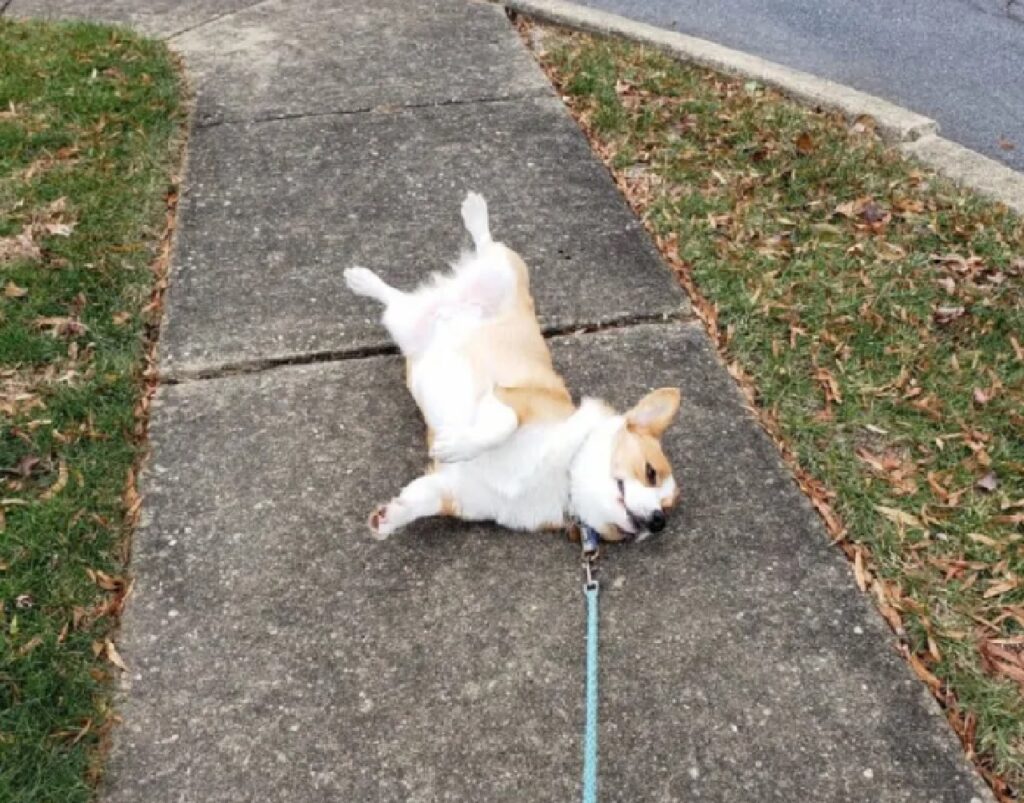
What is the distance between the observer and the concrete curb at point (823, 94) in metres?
5.34

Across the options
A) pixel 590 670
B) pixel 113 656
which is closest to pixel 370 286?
pixel 113 656

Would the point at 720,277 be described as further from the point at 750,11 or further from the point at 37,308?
the point at 750,11

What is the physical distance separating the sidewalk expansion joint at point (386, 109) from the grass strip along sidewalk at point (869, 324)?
0.29 metres

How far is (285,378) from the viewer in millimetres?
3986

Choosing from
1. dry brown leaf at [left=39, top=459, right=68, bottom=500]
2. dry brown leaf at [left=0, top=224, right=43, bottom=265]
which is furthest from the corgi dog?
dry brown leaf at [left=0, top=224, right=43, bottom=265]

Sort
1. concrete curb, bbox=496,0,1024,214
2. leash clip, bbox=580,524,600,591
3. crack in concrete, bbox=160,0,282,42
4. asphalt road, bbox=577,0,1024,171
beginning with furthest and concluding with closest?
crack in concrete, bbox=160,0,282,42 < asphalt road, bbox=577,0,1024,171 < concrete curb, bbox=496,0,1024,214 < leash clip, bbox=580,524,600,591

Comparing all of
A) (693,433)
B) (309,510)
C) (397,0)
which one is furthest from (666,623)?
(397,0)

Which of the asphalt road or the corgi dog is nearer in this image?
the corgi dog

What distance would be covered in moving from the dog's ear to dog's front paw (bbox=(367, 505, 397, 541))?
863 millimetres

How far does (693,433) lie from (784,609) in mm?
848

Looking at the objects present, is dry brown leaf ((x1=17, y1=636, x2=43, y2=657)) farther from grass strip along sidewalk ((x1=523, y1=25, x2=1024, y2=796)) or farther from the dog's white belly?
grass strip along sidewalk ((x1=523, y1=25, x2=1024, y2=796))

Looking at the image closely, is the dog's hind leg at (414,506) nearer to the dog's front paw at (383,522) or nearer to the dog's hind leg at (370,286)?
the dog's front paw at (383,522)

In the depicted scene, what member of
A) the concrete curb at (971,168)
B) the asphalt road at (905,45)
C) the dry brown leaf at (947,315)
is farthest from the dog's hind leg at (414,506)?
the asphalt road at (905,45)

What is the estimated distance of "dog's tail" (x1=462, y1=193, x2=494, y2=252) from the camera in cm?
440
